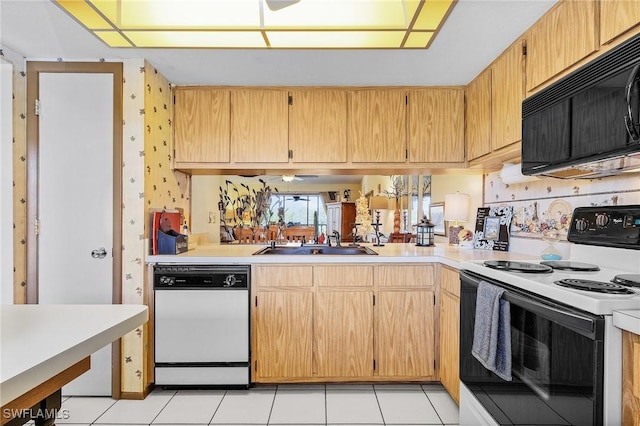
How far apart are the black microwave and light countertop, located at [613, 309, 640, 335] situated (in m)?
0.49

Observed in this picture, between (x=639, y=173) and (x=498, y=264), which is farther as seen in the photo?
(x=498, y=264)

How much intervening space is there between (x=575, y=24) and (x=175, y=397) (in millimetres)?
2965

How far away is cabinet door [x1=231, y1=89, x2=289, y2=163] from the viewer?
265cm

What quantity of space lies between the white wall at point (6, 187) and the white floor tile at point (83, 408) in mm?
739

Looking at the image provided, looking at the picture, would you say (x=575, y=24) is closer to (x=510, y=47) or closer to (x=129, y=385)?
(x=510, y=47)

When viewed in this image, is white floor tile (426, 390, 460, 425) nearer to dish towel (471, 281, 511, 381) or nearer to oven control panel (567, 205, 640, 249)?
dish towel (471, 281, 511, 381)

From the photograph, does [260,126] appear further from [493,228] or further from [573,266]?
[573,266]

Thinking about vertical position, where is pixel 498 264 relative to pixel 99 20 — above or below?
below

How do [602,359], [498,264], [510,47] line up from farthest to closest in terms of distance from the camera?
1. [510,47]
2. [498,264]
3. [602,359]

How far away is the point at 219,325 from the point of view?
7.57 ft

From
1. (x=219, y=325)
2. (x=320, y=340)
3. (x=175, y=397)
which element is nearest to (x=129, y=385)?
Answer: (x=175, y=397)

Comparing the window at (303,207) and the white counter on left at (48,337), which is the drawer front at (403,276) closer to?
the white counter on left at (48,337)

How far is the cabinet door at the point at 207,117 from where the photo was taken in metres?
2.65

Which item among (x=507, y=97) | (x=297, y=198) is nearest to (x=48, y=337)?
(x=507, y=97)
